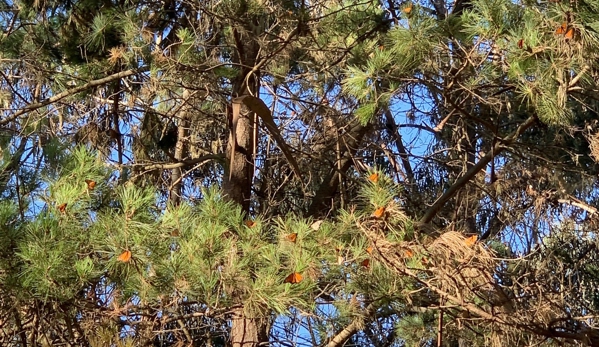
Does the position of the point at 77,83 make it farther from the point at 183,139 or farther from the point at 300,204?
the point at 300,204

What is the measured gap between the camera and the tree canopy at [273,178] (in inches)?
104

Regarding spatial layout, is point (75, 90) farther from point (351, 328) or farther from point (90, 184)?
point (351, 328)

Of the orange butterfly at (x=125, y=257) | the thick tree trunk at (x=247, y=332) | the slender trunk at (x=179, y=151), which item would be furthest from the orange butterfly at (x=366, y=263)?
the slender trunk at (x=179, y=151)

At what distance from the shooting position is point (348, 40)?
3.88 meters

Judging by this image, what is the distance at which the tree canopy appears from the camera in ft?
8.64

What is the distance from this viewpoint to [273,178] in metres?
4.57

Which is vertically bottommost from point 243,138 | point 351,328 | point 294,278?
point 294,278

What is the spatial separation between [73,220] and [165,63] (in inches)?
40.2

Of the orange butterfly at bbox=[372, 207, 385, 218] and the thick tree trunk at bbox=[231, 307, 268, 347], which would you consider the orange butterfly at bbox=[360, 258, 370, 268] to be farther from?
the thick tree trunk at bbox=[231, 307, 268, 347]

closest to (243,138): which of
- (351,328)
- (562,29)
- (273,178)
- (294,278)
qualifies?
(273,178)

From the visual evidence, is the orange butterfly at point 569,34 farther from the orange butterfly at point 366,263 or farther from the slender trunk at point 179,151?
the slender trunk at point 179,151

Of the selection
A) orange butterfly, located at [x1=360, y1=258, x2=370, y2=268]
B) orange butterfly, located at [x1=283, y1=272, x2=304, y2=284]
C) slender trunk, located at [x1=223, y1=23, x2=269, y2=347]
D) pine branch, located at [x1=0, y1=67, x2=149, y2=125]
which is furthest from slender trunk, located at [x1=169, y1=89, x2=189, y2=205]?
orange butterfly, located at [x1=283, y1=272, x2=304, y2=284]

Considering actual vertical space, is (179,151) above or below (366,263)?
above

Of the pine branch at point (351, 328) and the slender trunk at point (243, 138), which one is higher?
the slender trunk at point (243, 138)
